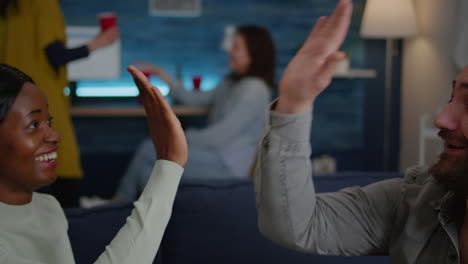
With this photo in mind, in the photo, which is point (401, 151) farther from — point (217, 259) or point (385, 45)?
point (217, 259)

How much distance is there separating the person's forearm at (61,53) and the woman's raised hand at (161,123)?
1.60 metres

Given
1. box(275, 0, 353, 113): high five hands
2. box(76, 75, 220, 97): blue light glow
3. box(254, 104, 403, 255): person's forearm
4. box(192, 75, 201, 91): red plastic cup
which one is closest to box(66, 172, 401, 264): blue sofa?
box(254, 104, 403, 255): person's forearm

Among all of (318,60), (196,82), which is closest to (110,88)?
(196,82)

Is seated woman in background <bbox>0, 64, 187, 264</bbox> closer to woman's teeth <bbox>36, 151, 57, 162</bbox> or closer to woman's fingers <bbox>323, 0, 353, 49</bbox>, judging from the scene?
woman's teeth <bbox>36, 151, 57, 162</bbox>

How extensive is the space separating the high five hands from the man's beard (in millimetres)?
276

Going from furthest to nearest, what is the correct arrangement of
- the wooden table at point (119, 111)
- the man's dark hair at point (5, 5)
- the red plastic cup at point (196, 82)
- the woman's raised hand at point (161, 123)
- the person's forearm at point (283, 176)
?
the red plastic cup at point (196, 82) < the wooden table at point (119, 111) < the man's dark hair at point (5, 5) < the person's forearm at point (283, 176) < the woman's raised hand at point (161, 123)

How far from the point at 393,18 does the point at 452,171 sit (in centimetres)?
304

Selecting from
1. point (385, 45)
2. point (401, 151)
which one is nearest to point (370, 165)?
point (401, 151)

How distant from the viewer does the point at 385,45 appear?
4465 mm

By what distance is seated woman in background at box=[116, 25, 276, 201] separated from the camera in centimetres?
319

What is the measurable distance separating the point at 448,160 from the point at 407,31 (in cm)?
304

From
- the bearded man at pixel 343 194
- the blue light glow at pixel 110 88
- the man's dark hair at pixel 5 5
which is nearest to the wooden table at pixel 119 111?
the blue light glow at pixel 110 88

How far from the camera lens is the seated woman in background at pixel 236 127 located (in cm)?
319

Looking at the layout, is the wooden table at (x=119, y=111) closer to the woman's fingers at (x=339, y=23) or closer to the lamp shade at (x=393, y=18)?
the lamp shade at (x=393, y=18)
